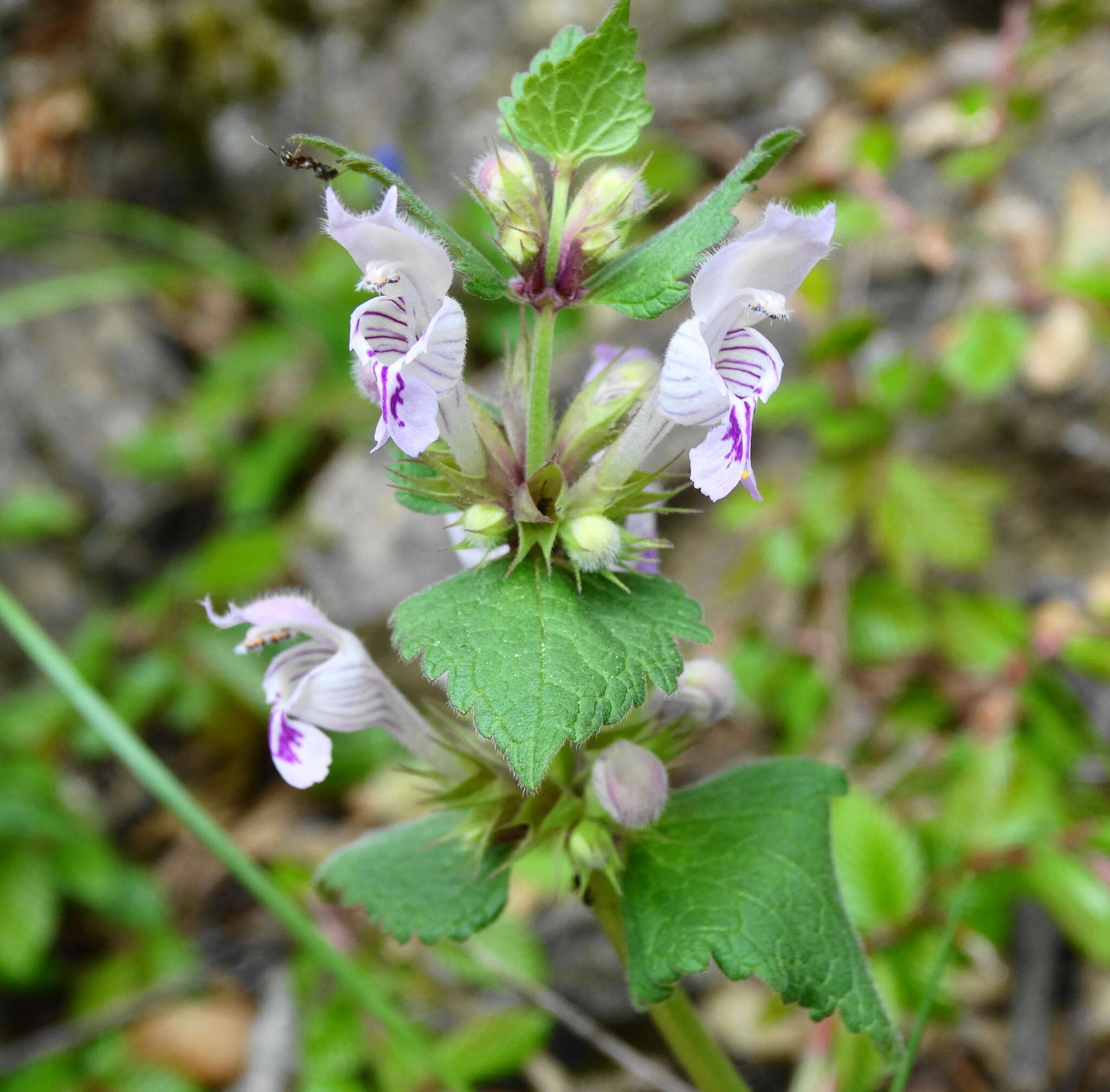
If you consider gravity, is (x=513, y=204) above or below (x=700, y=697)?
above

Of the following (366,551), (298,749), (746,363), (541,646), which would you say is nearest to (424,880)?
(298,749)

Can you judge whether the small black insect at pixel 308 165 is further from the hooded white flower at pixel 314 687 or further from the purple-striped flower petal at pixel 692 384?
the hooded white flower at pixel 314 687

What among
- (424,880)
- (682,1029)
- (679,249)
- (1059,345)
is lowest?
(1059,345)

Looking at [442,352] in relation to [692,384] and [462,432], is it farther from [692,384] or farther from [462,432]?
[692,384]

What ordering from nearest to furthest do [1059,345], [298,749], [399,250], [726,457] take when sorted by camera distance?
[726,457] → [399,250] → [298,749] → [1059,345]

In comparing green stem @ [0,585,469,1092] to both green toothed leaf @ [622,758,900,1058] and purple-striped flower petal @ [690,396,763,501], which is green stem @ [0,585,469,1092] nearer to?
green toothed leaf @ [622,758,900,1058]

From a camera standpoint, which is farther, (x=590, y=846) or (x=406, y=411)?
(x=590, y=846)

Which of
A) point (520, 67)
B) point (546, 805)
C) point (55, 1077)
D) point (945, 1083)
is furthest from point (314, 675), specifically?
point (520, 67)
